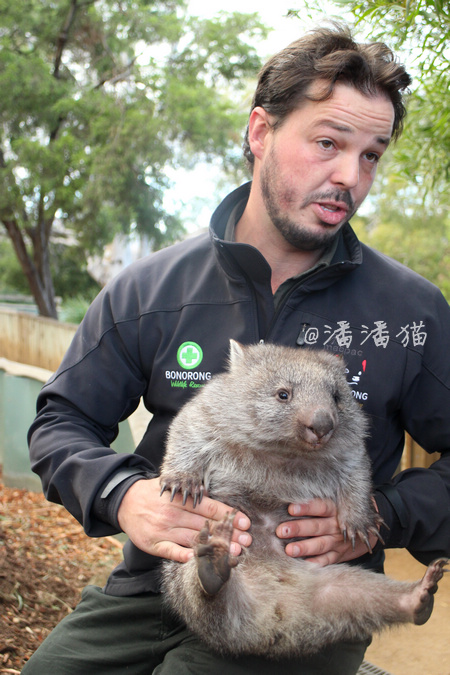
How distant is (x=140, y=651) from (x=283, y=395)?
97 centimetres

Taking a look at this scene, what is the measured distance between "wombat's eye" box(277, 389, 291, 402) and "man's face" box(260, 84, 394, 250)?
0.59 meters

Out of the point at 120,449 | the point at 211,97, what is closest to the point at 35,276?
the point at 211,97

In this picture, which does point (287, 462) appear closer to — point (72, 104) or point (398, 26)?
point (398, 26)

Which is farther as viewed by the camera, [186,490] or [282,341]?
[282,341]

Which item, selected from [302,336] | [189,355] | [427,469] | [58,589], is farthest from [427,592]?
[58,589]

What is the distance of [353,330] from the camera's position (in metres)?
2.27

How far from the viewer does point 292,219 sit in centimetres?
228

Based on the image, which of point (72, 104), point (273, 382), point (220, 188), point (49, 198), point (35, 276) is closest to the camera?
point (273, 382)

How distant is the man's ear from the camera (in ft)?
7.97

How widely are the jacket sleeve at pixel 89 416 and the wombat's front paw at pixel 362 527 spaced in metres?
Answer: 0.67

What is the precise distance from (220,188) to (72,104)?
1492 cm

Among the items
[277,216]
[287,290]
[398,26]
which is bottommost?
[287,290]

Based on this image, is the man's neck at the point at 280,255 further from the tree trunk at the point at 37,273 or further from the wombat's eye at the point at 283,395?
the tree trunk at the point at 37,273

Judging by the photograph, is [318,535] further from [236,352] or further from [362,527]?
[236,352]
